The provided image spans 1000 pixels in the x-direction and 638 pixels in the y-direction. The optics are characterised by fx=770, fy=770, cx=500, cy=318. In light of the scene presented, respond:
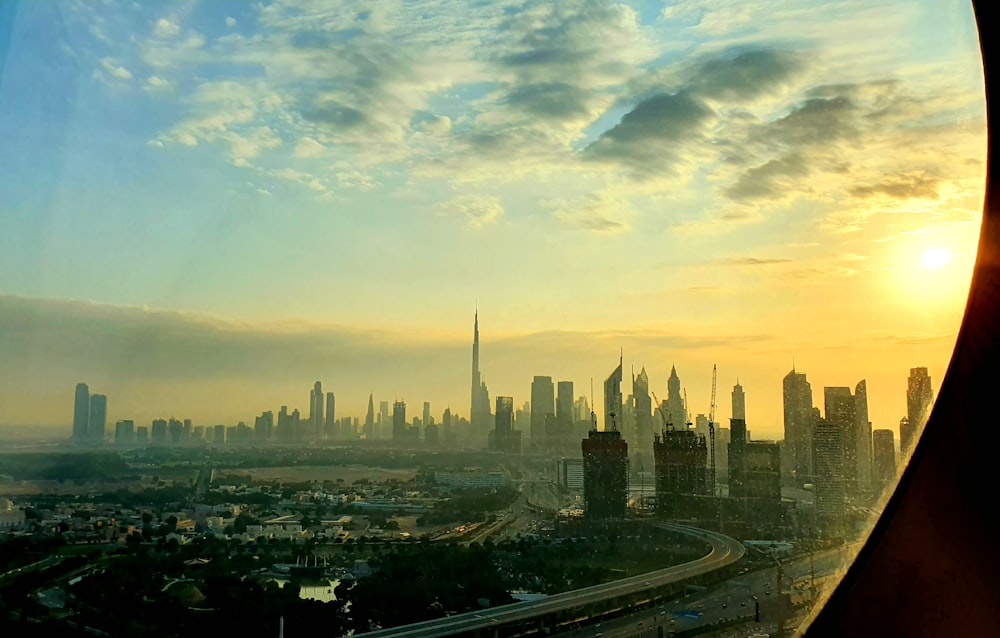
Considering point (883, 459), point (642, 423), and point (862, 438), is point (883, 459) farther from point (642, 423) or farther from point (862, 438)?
point (642, 423)

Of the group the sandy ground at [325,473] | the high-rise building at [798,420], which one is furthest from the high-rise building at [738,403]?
the sandy ground at [325,473]

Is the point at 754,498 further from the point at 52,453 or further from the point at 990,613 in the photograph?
the point at 52,453

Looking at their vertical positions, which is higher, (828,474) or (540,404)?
(540,404)

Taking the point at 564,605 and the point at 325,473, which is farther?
the point at 325,473

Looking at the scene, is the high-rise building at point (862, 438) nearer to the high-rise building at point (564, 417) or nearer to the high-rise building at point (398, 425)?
the high-rise building at point (564, 417)

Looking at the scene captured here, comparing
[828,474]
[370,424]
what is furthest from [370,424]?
[828,474]

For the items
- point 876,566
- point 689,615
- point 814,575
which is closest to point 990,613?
point 876,566

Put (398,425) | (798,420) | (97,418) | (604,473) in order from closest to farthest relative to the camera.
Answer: (798,420)
(97,418)
(604,473)
(398,425)

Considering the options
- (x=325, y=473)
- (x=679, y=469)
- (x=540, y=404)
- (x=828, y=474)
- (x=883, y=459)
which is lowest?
(x=325, y=473)
